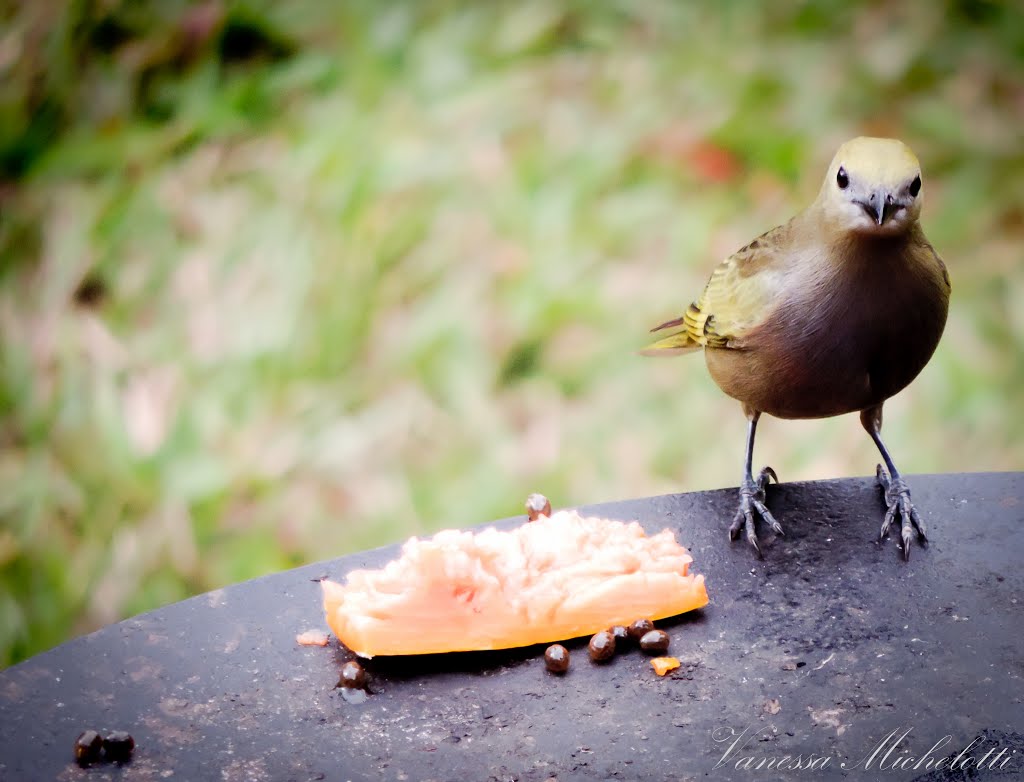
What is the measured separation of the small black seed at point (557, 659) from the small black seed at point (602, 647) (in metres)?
0.06

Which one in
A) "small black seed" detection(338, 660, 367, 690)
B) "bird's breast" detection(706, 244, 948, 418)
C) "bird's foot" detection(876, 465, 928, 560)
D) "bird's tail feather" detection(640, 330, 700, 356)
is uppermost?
"bird's breast" detection(706, 244, 948, 418)

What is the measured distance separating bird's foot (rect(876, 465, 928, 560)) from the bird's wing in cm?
55

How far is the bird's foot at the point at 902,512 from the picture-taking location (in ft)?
11.0

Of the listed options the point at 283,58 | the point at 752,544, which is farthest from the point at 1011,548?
the point at 283,58

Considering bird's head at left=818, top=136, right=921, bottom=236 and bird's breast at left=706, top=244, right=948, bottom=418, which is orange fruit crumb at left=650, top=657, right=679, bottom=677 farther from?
bird's head at left=818, top=136, right=921, bottom=236

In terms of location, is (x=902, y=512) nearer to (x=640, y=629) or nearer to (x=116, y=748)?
(x=640, y=629)

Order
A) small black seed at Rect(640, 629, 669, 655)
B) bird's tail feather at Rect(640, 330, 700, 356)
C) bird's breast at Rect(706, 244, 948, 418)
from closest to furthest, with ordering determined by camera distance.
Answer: small black seed at Rect(640, 629, 669, 655)
bird's breast at Rect(706, 244, 948, 418)
bird's tail feather at Rect(640, 330, 700, 356)

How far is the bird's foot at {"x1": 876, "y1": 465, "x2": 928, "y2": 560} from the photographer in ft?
11.0

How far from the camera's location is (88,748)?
2.51 meters

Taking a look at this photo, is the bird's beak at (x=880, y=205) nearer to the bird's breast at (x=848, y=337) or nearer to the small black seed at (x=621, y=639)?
the bird's breast at (x=848, y=337)

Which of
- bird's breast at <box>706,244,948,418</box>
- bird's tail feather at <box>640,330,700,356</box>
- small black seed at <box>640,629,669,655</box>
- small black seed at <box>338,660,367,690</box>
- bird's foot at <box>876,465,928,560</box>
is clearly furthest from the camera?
bird's tail feather at <box>640,330,700,356</box>

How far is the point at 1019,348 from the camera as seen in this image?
19.0 ft

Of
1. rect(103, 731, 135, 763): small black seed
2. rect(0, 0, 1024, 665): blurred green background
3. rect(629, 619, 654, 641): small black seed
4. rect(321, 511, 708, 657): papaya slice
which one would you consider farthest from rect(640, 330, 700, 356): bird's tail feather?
rect(103, 731, 135, 763): small black seed

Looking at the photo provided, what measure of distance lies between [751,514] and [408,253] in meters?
2.83
